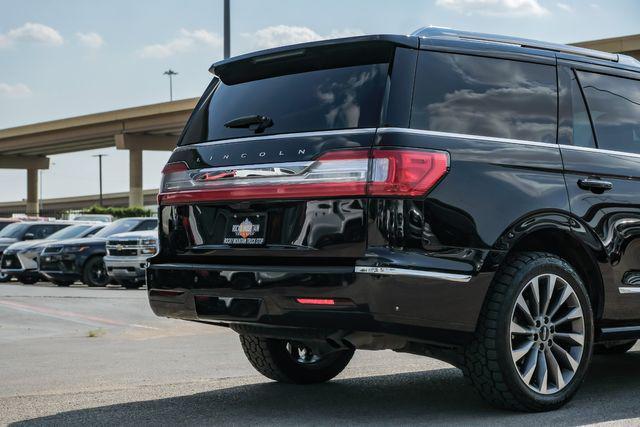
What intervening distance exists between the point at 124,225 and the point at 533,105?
1840 cm

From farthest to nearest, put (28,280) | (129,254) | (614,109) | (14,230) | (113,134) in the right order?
(113,134) → (14,230) → (28,280) → (129,254) → (614,109)

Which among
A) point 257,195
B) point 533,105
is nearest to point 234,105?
point 257,195

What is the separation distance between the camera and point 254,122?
18.9ft

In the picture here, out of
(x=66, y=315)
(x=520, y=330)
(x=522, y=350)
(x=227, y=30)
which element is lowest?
(x=66, y=315)

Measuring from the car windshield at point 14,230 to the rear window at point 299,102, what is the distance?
22702mm

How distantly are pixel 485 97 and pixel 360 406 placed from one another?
1.90 meters

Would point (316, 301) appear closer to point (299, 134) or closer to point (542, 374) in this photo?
point (299, 134)

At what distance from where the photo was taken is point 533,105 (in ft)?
19.5

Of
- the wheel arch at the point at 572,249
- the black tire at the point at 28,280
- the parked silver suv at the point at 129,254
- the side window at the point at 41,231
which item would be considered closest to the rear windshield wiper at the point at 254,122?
the wheel arch at the point at 572,249

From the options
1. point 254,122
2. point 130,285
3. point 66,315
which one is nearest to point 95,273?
point 130,285

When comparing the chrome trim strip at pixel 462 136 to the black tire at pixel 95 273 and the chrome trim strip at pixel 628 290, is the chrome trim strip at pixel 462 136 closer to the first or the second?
the chrome trim strip at pixel 628 290

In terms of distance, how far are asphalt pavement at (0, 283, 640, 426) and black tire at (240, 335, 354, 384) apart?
0.08 meters

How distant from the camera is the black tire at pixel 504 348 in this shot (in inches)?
211

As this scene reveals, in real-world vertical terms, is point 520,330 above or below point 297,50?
below
